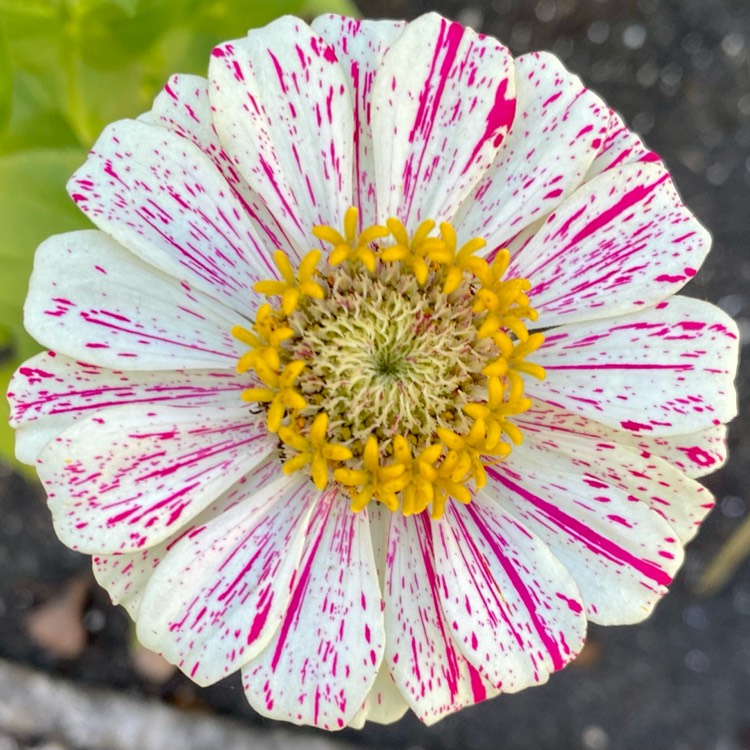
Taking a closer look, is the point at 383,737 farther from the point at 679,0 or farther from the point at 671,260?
the point at 679,0

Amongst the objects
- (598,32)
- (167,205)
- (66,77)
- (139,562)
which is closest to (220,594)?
(139,562)

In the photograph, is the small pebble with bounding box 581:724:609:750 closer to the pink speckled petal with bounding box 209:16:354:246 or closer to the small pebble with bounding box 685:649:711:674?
the small pebble with bounding box 685:649:711:674

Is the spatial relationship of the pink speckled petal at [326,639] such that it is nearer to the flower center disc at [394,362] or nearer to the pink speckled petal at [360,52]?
the flower center disc at [394,362]

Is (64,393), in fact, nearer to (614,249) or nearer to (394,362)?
(394,362)

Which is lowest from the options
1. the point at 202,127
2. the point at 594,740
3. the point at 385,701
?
the point at 594,740

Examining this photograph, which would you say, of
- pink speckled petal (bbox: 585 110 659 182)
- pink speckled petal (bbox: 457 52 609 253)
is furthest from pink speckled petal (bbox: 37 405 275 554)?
pink speckled petal (bbox: 585 110 659 182)

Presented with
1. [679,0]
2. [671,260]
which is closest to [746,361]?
[679,0]
